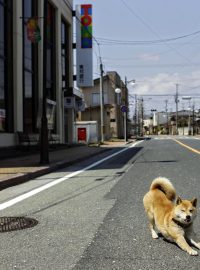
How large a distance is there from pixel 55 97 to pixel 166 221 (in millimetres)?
30824

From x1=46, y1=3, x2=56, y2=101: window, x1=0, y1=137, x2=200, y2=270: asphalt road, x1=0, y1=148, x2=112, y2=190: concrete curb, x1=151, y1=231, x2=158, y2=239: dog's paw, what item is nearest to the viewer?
x1=0, y1=137, x2=200, y2=270: asphalt road

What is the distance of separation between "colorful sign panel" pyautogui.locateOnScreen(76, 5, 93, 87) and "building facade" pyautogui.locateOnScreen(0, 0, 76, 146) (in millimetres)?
882

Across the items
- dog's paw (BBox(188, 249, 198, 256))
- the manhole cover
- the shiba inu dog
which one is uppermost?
the shiba inu dog

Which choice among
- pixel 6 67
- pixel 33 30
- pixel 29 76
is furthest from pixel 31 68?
pixel 33 30

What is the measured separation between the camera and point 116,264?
5520mm

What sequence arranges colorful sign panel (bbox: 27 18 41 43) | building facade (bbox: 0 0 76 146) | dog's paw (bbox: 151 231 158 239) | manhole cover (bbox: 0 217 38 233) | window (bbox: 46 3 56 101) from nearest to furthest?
dog's paw (bbox: 151 231 158 239)
manhole cover (bbox: 0 217 38 233)
colorful sign panel (bbox: 27 18 41 43)
building facade (bbox: 0 0 76 146)
window (bbox: 46 3 56 101)

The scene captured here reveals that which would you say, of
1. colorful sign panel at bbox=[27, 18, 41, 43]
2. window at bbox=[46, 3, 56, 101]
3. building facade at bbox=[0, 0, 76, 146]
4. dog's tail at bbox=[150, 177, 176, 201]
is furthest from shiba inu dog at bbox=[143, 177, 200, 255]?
window at bbox=[46, 3, 56, 101]

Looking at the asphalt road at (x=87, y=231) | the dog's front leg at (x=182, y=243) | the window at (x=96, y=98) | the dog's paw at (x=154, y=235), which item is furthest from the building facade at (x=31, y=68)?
the window at (x=96, y=98)

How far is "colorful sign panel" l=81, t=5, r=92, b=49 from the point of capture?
41.3 m

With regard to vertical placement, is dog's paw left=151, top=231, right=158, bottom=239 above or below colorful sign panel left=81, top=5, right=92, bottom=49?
below

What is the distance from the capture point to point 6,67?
81.9 feet

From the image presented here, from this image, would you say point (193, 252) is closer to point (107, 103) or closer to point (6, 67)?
point (6, 67)

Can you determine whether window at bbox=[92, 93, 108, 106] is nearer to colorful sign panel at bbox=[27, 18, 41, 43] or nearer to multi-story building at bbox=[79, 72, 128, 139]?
multi-story building at bbox=[79, 72, 128, 139]

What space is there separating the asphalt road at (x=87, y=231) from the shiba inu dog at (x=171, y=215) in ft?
0.57
